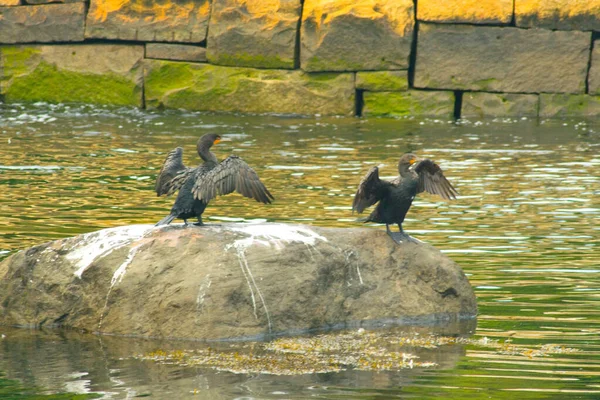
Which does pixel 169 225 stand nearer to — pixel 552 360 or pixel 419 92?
pixel 552 360

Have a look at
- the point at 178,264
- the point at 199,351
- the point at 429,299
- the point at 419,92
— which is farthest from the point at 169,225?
the point at 419,92

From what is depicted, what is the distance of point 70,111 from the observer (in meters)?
18.0

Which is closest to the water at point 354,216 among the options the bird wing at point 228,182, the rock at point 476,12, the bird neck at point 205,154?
the bird wing at point 228,182

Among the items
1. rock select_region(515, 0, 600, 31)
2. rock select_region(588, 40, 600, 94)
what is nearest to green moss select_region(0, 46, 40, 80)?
rock select_region(515, 0, 600, 31)

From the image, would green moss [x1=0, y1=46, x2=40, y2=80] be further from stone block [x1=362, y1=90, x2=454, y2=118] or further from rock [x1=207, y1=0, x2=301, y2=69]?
stone block [x1=362, y1=90, x2=454, y2=118]

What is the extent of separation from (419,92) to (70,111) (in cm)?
522

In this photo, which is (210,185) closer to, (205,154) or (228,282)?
(205,154)

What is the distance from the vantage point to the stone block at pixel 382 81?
17.1 meters

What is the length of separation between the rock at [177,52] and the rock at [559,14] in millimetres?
4658

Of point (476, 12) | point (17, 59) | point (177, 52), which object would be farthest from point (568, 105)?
point (17, 59)

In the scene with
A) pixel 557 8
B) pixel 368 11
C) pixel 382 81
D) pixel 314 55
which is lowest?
pixel 382 81

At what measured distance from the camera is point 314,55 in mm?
17125

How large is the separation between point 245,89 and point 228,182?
10239mm

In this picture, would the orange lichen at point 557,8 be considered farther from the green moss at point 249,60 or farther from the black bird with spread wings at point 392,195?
the black bird with spread wings at point 392,195
